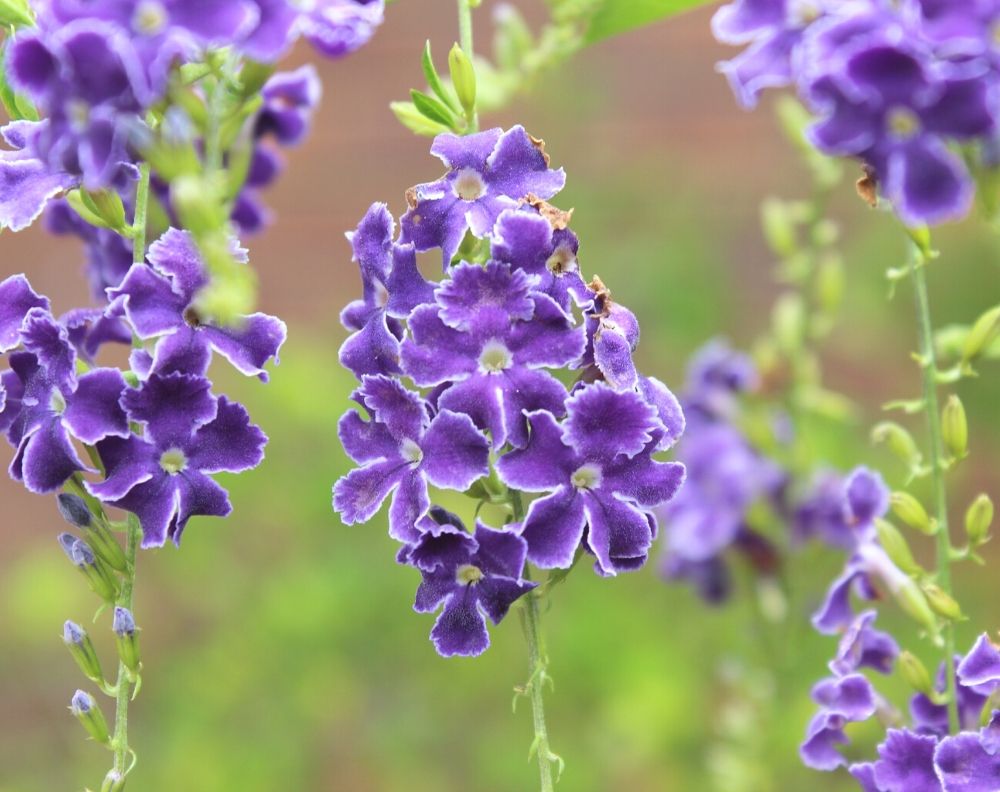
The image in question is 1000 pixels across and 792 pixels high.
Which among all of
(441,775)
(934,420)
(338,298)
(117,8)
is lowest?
(441,775)

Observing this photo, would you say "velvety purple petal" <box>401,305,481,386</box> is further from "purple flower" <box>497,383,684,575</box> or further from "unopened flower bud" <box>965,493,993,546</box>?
"unopened flower bud" <box>965,493,993,546</box>

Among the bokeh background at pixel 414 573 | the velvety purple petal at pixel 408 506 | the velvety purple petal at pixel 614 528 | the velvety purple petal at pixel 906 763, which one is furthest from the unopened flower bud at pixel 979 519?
the bokeh background at pixel 414 573

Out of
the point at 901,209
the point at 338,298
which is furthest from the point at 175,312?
the point at 338,298

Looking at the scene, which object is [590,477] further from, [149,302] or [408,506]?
[149,302]

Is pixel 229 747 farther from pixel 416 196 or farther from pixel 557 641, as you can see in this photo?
pixel 416 196

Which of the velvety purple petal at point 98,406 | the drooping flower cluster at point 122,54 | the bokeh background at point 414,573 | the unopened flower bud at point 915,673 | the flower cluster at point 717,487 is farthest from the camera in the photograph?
the bokeh background at point 414,573

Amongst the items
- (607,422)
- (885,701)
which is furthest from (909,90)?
(885,701)

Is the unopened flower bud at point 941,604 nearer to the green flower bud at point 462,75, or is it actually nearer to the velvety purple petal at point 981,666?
the velvety purple petal at point 981,666

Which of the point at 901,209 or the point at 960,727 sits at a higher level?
the point at 901,209
